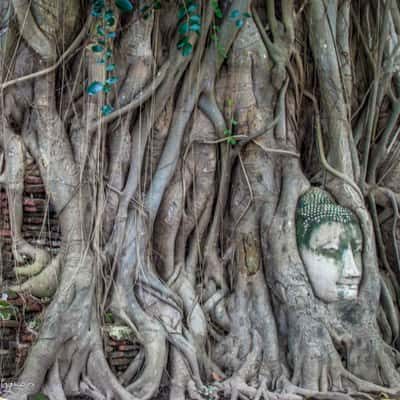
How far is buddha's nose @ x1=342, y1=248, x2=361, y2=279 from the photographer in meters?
3.53

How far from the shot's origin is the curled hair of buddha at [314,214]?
3617mm

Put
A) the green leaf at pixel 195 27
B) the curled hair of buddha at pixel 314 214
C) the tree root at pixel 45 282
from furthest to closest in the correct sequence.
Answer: the curled hair of buddha at pixel 314 214, the green leaf at pixel 195 27, the tree root at pixel 45 282

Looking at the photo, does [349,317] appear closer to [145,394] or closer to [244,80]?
[145,394]

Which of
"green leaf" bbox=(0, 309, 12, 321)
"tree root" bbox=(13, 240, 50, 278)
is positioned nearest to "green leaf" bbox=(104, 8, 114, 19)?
"tree root" bbox=(13, 240, 50, 278)

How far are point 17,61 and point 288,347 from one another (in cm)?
234

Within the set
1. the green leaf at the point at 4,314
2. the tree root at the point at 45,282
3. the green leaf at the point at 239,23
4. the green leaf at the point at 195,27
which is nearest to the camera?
the green leaf at the point at 4,314

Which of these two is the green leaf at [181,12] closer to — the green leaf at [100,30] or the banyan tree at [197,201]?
the banyan tree at [197,201]

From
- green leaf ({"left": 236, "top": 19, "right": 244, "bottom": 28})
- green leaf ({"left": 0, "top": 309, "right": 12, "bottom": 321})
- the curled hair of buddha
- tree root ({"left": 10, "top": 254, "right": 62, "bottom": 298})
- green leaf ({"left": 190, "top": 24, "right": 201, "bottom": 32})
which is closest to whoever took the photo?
green leaf ({"left": 0, "top": 309, "right": 12, "bottom": 321})

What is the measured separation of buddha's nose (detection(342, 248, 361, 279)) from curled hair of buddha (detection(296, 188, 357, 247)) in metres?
0.20

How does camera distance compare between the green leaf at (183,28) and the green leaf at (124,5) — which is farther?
the green leaf at (183,28)

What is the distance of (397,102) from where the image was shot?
441 centimetres

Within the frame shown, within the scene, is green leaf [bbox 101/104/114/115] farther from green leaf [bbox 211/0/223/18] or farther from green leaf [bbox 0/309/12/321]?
green leaf [bbox 0/309/12/321]

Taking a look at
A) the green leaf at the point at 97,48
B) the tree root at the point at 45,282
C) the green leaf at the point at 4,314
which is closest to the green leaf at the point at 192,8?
the green leaf at the point at 97,48

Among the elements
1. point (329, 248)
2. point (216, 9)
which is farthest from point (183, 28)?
point (329, 248)
